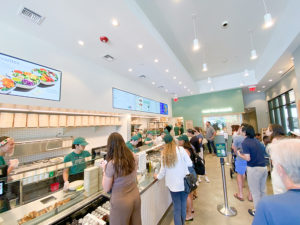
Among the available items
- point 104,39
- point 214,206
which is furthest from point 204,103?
point 104,39

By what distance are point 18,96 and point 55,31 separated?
1.59m

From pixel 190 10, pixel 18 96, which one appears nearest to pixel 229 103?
pixel 190 10

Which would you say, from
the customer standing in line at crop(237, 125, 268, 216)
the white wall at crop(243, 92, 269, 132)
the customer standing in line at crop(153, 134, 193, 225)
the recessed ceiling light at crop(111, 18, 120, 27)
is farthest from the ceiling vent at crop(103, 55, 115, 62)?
the white wall at crop(243, 92, 269, 132)

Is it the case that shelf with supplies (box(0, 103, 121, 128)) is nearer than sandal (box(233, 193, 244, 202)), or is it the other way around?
shelf with supplies (box(0, 103, 121, 128))

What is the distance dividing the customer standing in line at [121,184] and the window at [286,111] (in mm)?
6554

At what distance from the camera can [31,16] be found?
7.48 ft

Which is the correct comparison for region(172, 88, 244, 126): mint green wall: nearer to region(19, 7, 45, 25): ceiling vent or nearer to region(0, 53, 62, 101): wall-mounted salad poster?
region(0, 53, 62, 101): wall-mounted salad poster

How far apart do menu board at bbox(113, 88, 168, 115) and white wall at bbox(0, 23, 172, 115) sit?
0.79 feet

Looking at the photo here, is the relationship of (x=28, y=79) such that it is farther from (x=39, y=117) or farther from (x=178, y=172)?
(x=178, y=172)

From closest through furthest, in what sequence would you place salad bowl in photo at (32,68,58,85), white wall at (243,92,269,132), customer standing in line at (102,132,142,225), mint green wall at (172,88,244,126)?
1. customer standing in line at (102,132,142,225)
2. salad bowl in photo at (32,68,58,85)
3. mint green wall at (172,88,244,126)
4. white wall at (243,92,269,132)

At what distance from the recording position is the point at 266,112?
8.56 m

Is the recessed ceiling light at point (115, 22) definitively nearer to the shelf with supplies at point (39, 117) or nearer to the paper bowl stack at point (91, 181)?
the shelf with supplies at point (39, 117)

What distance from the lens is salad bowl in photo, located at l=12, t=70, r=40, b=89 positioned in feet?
8.39

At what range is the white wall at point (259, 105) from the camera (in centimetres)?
860
